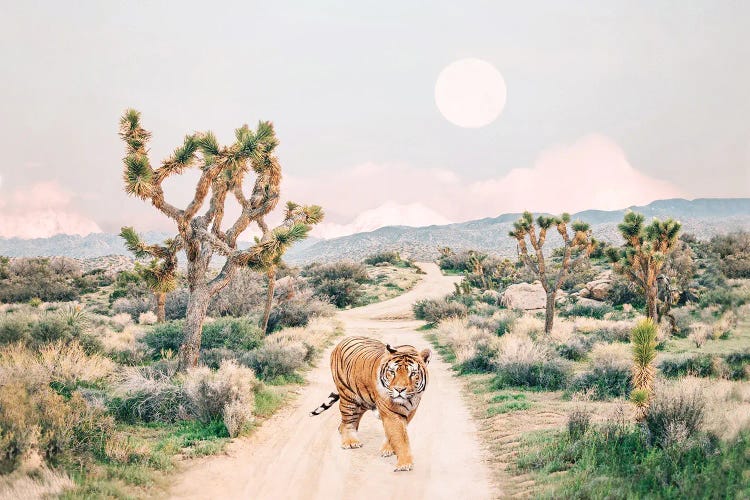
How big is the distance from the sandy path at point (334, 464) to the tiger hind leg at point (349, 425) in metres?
0.13

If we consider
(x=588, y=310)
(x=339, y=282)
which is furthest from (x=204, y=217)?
(x=339, y=282)

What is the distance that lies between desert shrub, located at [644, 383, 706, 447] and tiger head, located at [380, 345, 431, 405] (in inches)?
138

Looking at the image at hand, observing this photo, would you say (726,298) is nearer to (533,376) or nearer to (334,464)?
(533,376)

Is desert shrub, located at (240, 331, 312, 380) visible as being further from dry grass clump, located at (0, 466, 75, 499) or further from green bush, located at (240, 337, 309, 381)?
dry grass clump, located at (0, 466, 75, 499)

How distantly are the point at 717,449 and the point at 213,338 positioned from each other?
13967 millimetres

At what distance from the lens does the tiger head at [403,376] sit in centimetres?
526

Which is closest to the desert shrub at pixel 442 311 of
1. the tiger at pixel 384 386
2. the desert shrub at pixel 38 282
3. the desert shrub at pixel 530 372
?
the desert shrub at pixel 530 372

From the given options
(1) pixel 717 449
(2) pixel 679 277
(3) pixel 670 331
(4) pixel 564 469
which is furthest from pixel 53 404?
(2) pixel 679 277

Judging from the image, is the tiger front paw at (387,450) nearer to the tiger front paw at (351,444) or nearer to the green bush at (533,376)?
the tiger front paw at (351,444)

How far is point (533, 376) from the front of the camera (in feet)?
40.8

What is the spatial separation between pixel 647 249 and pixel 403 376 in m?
17.5

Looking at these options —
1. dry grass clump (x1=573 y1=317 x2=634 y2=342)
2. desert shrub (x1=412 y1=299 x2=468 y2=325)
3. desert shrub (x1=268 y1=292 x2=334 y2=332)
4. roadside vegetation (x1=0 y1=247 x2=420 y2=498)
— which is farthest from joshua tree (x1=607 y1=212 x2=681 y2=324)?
desert shrub (x1=268 y1=292 x2=334 y2=332)

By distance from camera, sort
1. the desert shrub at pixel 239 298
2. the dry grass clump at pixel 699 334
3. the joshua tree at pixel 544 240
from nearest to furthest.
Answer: the dry grass clump at pixel 699 334 → the joshua tree at pixel 544 240 → the desert shrub at pixel 239 298

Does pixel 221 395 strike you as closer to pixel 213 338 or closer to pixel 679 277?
pixel 213 338
